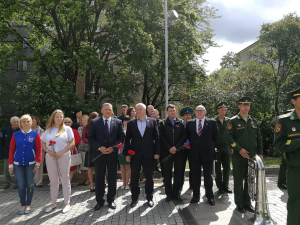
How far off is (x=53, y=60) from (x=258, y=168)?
432 inches

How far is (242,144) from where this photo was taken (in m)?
5.39

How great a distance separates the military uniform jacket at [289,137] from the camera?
3.44 meters

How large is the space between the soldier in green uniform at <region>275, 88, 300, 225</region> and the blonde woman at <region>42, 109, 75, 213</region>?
4.08 m

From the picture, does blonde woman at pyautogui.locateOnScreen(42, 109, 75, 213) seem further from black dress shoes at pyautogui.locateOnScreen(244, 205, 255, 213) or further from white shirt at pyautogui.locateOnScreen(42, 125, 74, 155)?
black dress shoes at pyautogui.locateOnScreen(244, 205, 255, 213)

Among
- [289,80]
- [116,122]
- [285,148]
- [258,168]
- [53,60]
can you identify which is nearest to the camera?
[285,148]

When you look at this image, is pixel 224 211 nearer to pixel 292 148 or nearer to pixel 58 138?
pixel 292 148

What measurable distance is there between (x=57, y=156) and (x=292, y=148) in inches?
170

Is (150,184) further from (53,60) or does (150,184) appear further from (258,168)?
(53,60)

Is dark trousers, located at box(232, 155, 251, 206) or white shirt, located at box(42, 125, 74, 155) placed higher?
white shirt, located at box(42, 125, 74, 155)

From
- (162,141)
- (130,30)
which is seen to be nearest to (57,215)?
(162,141)

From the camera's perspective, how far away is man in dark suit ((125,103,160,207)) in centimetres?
594

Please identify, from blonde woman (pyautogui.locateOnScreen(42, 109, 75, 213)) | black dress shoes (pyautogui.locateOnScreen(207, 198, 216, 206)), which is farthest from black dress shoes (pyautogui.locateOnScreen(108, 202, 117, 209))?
black dress shoes (pyautogui.locateOnScreen(207, 198, 216, 206))

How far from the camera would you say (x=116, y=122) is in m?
6.00

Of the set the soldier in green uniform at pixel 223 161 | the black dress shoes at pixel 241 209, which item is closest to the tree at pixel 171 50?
the soldier in green uniform at pixel 223 161
